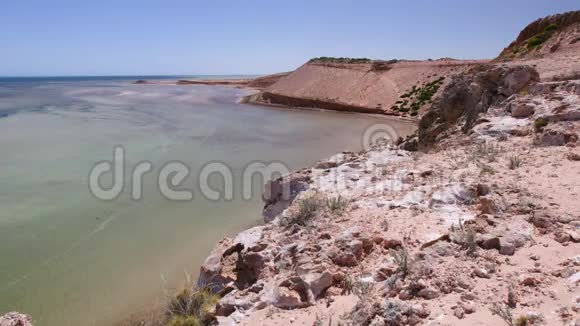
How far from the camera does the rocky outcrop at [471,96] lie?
803 centimetres

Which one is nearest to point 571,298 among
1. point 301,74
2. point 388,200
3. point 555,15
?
point 388,200

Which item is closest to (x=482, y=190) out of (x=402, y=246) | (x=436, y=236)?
(x=436, y=236)

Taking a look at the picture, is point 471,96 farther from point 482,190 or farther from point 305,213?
point 305,213

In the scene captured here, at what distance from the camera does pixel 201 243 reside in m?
7.01

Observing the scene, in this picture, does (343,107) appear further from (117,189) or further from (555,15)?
(117,189)

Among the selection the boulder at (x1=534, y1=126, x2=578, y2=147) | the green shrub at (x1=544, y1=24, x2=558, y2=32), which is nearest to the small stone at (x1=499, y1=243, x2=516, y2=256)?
the boulder at (x1=534, y1=126, x2=578, y2=147)

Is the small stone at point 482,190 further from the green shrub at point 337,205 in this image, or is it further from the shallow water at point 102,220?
the shallow water at point 102,220

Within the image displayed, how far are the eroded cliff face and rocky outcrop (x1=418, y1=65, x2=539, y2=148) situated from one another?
15.4 metres

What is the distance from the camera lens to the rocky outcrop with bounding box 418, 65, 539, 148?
316 inches

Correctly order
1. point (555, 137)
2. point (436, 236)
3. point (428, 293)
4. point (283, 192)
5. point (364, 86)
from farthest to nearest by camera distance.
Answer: point (364, 86) → point (283, 192) → point (555, 137) → point (436, 236) → point (428, 293)

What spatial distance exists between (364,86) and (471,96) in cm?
2315

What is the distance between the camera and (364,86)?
31.4 metres

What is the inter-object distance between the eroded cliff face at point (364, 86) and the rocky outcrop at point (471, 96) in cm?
1539

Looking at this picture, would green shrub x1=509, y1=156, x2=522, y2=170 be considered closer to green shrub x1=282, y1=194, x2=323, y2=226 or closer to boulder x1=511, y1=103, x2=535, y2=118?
boulder x1=511, y1=103, x2=535, y2=118
